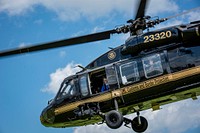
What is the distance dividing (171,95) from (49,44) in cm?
559

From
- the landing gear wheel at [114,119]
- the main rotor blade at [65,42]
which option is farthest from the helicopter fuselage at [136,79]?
the main rotor blade at [65,42]

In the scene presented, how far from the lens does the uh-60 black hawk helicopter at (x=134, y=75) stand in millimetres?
18266

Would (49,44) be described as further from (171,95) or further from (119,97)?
(171,95)

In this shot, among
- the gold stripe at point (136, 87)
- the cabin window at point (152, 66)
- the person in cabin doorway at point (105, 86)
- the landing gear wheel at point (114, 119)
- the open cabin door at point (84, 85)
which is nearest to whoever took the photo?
the gold stripe at point (136, 87)

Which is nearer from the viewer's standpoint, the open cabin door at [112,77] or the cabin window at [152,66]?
the cabin window at [152,66]

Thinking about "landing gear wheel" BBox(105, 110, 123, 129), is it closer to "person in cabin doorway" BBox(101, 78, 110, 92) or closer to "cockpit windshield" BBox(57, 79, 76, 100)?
"person in cabin doorway" BBox(101, 78, 110, 92)

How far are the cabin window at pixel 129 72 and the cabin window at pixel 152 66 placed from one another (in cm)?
43

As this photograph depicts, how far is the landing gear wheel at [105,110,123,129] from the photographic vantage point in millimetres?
18844

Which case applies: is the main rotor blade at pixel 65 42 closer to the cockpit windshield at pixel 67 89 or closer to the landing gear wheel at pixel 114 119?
the cockpit windshield at pixel 67 89

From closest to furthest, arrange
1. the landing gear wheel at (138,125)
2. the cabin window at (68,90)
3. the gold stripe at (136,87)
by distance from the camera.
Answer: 1. the gold stripe at (136,87)
2. the cabin window at (68,90)
3. the landing gear wheel at (138,125)

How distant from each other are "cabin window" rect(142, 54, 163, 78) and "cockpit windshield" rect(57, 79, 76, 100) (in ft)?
11.8

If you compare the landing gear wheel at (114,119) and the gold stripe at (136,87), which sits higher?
the gold stripe at (136,87)

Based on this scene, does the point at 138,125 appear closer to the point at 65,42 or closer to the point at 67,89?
the point at 67,89

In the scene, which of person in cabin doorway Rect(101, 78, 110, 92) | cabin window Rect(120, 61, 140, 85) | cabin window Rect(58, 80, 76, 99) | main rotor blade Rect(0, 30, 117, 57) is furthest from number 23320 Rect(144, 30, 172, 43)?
cabin window Rect(58, 80, 76, 99)
